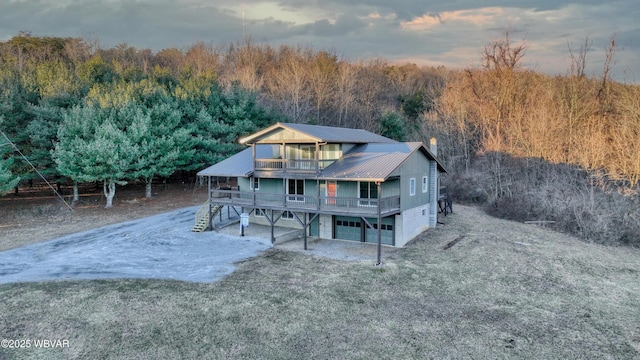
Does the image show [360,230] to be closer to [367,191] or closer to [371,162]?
[367,191]

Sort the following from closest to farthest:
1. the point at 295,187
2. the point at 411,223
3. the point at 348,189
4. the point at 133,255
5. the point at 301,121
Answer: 1. the point at 133,255
2. the point at 348,189
3. the point at 411,223
4. the point at 295,187
5. the point at 301,121

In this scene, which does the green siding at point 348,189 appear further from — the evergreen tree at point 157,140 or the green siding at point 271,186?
the evergreen tree at point 157,140

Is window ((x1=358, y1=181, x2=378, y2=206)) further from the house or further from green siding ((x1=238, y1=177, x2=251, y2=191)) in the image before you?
green siding ((x1=238, y1=177, x2=251, y2=191))

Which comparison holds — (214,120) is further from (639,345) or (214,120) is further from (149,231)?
(639,345)

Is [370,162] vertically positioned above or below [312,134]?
below

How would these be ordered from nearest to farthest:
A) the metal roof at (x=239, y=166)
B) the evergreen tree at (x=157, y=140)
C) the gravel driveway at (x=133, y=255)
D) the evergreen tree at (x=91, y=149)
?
the gravel driveway at (x=133, y=255) < the metal roof at (x=239, y=166) < the evergreen tree at (x=91, y=149) < the evergreen tree at (x=157, y=140)

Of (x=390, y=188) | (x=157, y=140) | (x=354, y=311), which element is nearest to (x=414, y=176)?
(x=390, y=188)

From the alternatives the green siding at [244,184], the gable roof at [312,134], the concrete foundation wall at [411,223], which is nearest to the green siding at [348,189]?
the gable roof at [312,134]

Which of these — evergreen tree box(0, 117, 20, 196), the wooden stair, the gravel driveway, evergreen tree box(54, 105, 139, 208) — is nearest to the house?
the wooden stair
